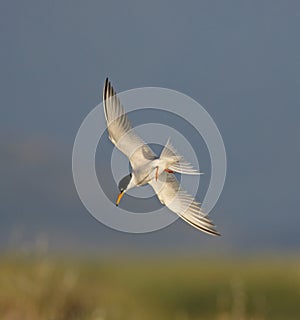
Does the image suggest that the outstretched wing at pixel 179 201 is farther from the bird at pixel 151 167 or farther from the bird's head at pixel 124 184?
the bird's head at pixel 124 184

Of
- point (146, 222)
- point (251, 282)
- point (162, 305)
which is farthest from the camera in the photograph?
point (251, 282)

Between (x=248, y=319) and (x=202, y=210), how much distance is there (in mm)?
2792

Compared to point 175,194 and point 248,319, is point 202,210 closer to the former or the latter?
point 175,194

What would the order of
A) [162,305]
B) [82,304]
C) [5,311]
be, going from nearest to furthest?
[5,311], [82,304], [162,305]

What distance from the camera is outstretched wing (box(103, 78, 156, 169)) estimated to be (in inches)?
159

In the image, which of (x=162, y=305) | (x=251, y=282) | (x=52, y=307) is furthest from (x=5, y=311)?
(x=251, y=282)

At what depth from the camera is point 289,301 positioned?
43.9 ft

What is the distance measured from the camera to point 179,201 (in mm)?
4219

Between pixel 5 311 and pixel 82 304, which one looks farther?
pixel 82 304

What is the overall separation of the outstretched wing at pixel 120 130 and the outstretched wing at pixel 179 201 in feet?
0.48

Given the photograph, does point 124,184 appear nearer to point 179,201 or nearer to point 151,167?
point 151,167

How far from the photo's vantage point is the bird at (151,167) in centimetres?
383

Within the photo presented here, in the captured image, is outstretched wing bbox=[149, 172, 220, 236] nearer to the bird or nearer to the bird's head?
the bird

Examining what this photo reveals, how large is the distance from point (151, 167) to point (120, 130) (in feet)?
1.48
